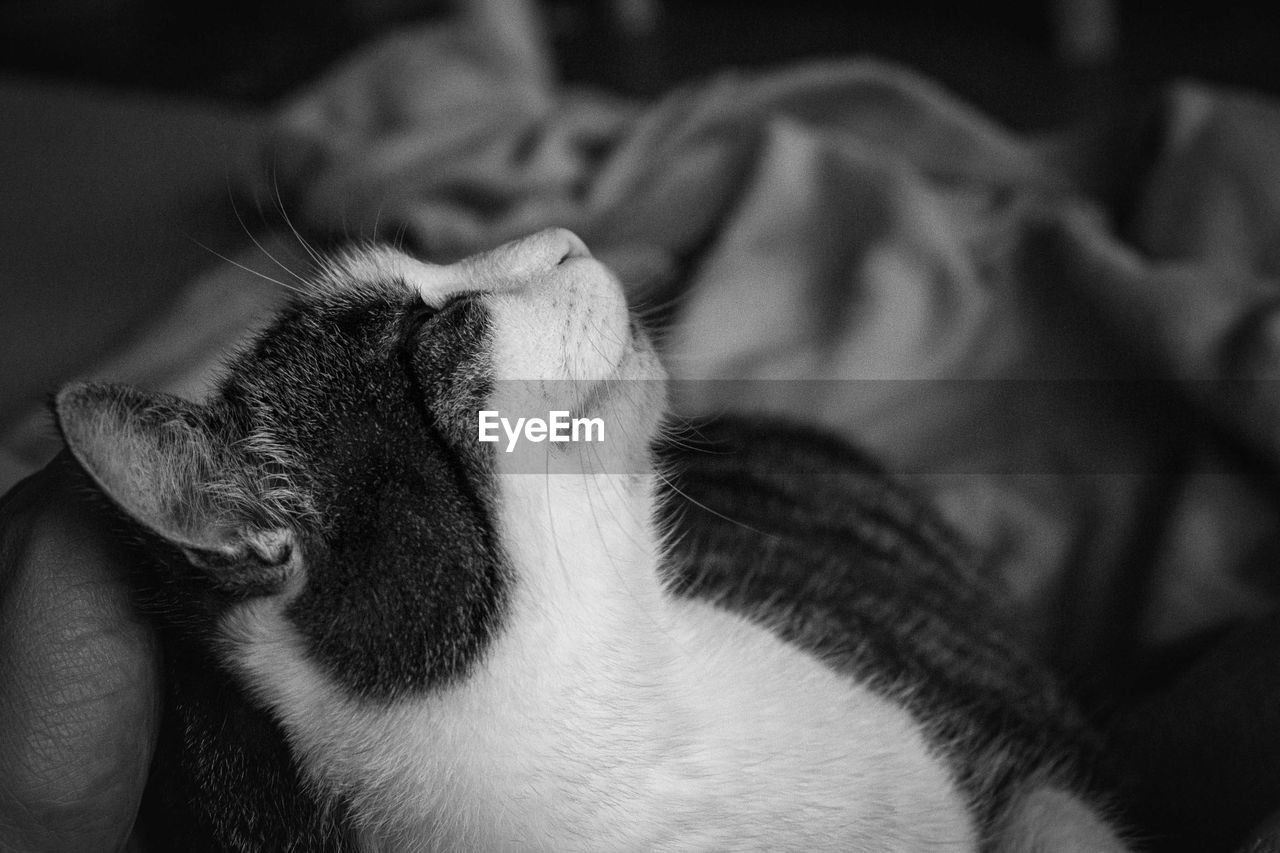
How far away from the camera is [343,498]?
57cm

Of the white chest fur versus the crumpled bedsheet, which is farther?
the crumpled bedsheet

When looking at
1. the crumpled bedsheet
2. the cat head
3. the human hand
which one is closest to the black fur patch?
the cat head

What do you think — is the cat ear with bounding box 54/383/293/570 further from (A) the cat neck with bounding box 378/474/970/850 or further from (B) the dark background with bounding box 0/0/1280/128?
(B) the dark background with bounding box 0/0/1280/128

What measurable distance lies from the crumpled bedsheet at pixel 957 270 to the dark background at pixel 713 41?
737 mm

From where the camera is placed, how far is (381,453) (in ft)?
1.88

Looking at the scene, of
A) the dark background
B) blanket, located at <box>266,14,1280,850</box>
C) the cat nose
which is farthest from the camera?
the dark background

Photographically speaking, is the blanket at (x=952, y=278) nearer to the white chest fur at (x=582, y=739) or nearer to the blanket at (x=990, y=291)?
the blanket at (x=990, y=291)

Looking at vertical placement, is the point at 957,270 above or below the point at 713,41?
above

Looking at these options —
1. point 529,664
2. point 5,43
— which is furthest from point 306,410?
point 5,43

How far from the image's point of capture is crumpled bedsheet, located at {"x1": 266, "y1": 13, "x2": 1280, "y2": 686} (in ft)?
3.21

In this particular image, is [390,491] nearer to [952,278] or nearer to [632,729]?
[632,729]

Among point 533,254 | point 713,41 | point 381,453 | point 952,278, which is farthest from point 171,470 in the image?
point 713,41

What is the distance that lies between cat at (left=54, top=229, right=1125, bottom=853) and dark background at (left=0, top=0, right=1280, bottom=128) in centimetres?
159

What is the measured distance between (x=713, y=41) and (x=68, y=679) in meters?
2.31
